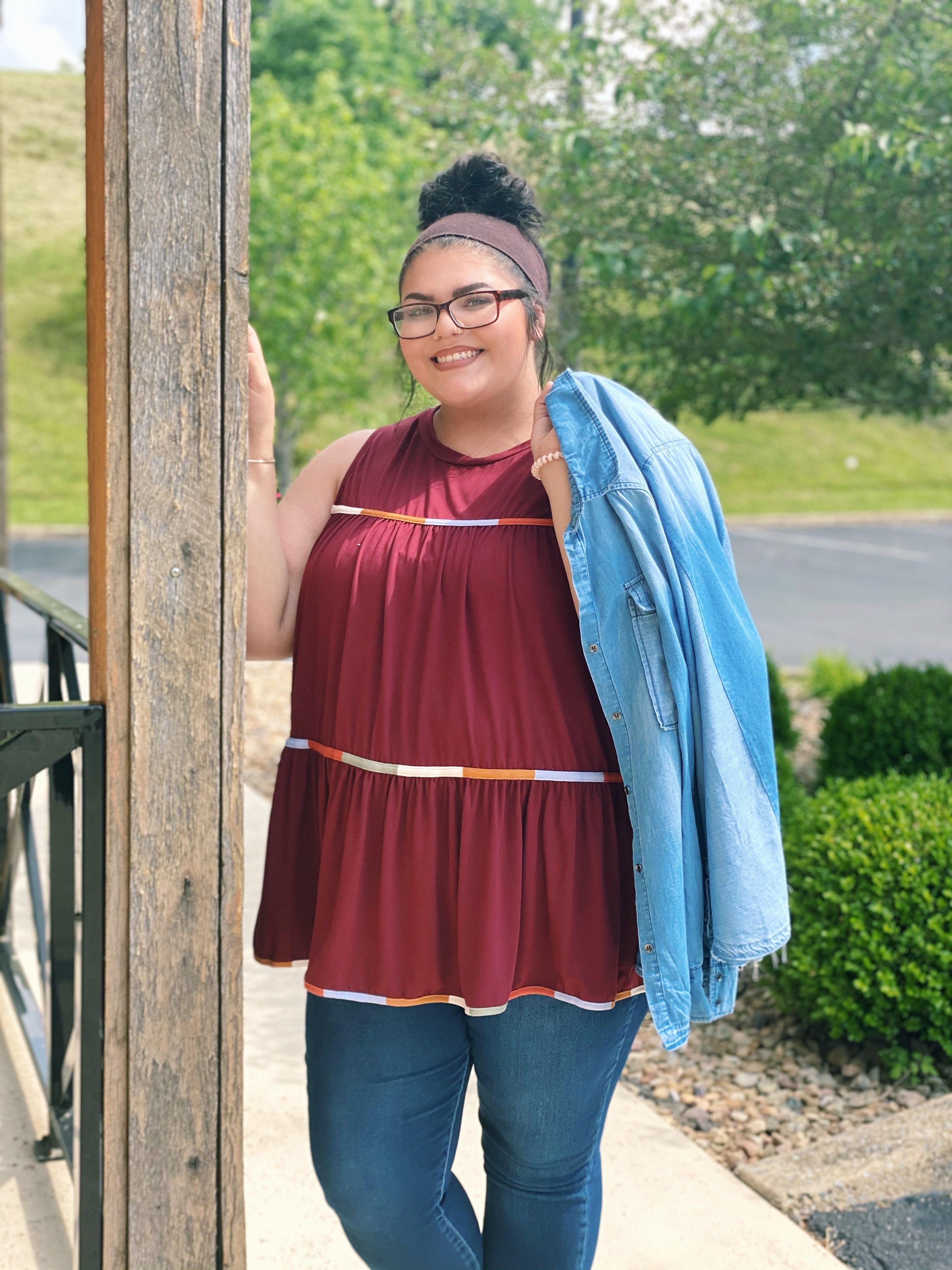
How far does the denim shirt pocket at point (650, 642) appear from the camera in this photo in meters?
1.54

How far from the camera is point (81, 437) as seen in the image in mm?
22328

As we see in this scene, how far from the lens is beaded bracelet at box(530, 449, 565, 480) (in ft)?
5.24

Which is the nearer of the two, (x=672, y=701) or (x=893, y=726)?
(x=672, y=701)

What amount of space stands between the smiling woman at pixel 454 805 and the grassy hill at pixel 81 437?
16.0 m

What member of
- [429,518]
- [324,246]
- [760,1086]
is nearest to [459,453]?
[429,518]

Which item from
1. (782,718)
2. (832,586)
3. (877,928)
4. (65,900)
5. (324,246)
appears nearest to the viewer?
(65,900)

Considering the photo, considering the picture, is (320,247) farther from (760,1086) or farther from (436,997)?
(436,997)

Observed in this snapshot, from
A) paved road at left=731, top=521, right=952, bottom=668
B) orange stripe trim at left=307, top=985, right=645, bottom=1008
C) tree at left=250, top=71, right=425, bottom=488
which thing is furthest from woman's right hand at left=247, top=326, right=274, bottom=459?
tree at left=250, top=71, right=425, bottom=488

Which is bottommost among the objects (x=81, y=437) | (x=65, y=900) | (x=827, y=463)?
(x=65, y=900)

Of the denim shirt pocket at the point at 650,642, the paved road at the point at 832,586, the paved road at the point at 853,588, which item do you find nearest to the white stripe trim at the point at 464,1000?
the denim shirt pocket at the point at 650,642

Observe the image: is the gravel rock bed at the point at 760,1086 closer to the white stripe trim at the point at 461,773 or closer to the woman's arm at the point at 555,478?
the white stripe trim at the point at 461,773

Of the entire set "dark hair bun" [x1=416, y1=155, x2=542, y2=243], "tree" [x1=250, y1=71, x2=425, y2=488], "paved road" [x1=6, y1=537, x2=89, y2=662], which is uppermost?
"tree" [x1=250, y1=71, x2=425, y2=488]

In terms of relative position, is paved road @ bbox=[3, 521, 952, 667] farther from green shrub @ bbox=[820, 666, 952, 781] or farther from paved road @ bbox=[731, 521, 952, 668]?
green shrub @ bbox=[820, 666, 952, 781]

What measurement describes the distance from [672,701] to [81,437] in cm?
2229
